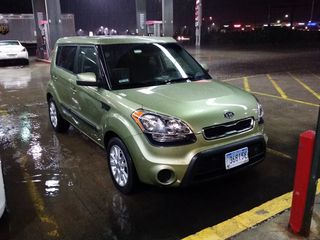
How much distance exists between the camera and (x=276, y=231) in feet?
9.99

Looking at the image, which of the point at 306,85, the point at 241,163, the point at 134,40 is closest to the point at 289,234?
the point at 241,163

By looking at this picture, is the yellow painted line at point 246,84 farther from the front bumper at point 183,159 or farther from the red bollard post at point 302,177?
the red bollard post at point 302,177

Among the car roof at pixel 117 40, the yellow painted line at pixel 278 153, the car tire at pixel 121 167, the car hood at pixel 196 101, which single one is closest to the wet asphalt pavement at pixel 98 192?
the yellow painted line at pixel 278 153

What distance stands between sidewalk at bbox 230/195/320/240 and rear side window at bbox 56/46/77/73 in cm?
353

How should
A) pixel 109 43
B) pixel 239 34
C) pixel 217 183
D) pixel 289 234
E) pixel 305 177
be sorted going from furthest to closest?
pixel 239 34 < pixel 109 43 < pixel 217 183 < pixel 289 234 < pixel 305 177

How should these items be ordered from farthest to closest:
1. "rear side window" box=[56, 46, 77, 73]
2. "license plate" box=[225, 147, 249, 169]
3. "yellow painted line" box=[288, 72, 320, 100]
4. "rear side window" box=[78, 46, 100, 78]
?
"yellow painted line" box=[288, 72, 320, 100] → "rear side window" box=[56, 46, 77, 73] → "rear side window" box=[78, 46, 100, 78] → "license plate" box=[225, 147, 249, 169]

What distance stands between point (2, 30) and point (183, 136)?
30.4 m

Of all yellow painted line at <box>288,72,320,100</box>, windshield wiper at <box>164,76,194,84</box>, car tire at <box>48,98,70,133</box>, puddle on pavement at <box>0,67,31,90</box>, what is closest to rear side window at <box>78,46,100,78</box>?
windshield wiper at <box>164,76,194,84</box>

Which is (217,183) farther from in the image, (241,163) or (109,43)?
(109,43)

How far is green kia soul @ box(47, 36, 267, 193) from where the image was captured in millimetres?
3373

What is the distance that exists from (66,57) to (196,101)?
2896 millimetres

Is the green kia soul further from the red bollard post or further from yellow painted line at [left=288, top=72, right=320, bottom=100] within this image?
yellow painted line at [left=288, top=72, right=320, bottom=100]

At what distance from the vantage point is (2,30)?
29266 mm

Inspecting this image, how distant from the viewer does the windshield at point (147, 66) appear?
14.0 ft
